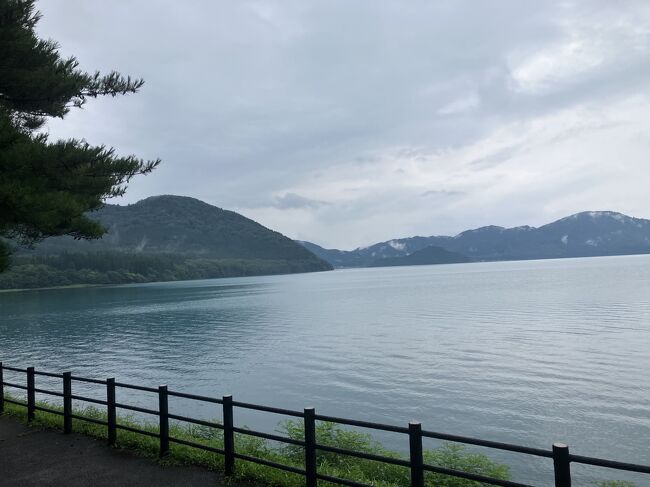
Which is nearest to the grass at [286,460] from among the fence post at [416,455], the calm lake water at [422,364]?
the fence post at [416,455]

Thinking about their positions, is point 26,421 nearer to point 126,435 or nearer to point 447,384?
point 126,435

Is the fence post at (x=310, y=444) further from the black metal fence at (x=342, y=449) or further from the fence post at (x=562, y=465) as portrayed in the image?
the fence post at (x=562, y=465)

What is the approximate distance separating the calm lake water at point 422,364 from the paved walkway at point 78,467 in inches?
497

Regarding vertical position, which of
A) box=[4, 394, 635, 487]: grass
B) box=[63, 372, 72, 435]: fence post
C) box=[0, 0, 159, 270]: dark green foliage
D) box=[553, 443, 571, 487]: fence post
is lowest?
box=[4, 394, 635, 487]: grass

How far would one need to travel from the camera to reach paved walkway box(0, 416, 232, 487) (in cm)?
877

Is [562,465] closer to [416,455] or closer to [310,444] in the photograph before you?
[416,455]

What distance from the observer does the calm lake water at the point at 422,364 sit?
22.4 metres

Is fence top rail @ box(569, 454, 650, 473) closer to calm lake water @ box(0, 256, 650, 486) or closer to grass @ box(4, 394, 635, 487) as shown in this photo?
grass @ box(4, 394, 635, 487)

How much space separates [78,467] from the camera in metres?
9.51

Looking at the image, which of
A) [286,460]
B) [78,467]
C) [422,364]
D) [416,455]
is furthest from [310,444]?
[422,364]

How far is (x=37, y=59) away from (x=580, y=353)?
39194 mm

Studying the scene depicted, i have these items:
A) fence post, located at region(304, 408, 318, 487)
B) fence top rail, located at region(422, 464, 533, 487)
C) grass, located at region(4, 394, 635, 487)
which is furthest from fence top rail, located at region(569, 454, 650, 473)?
grass, located at region(4, 394, 635, 487)

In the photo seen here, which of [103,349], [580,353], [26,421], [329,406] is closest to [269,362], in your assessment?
[329,406]

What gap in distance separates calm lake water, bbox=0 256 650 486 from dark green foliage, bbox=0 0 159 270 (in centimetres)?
1367
